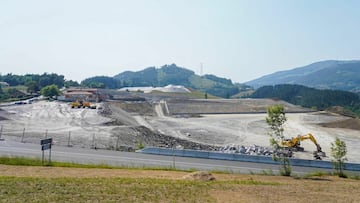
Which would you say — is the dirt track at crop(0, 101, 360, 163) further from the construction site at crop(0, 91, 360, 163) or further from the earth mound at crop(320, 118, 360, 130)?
the earth mound at crop(320, 118, 360, 130)

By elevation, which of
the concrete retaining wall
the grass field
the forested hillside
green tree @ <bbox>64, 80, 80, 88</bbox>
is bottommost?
the concrete retaining wall

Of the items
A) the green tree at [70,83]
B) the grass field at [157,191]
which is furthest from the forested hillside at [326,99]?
the grass field at [157,191]

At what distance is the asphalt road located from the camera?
25844 millimetres

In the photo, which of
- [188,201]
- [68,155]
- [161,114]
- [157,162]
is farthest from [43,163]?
[161,114]

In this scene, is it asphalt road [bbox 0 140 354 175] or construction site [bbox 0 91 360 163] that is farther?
construction site [bbox 0 91 360 163]

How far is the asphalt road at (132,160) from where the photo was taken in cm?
2584

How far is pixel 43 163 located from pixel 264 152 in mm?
20571

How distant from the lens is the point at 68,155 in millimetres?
27594

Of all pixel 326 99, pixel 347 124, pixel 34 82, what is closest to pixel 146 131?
pixel 347 124

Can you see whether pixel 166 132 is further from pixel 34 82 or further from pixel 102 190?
pixel 34 82

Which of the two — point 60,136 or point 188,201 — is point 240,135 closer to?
point 60,136

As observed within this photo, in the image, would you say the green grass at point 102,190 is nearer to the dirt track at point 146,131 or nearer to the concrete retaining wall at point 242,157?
the concrete retaining wall at point 242,157

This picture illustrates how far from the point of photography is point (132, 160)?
27.1 m

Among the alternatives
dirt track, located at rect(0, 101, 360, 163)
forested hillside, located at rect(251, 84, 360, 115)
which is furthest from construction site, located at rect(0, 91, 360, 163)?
forested hillside, located at rect(251, 84, 360, 115)
